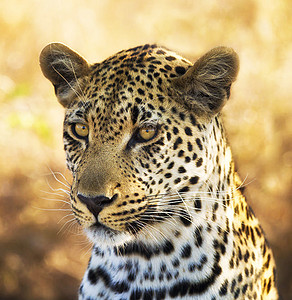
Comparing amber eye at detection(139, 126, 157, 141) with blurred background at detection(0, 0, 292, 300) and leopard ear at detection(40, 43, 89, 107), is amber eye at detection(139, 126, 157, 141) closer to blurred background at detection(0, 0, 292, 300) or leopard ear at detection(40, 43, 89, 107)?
leopard ear at detection(40, 43, 89, 107)

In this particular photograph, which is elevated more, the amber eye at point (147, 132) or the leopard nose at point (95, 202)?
the amber eye at point (147, 132)

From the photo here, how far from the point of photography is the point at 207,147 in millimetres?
3615

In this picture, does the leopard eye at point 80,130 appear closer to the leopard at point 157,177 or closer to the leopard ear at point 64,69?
the leopard at point 157,177

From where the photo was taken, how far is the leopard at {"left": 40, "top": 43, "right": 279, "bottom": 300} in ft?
11.4

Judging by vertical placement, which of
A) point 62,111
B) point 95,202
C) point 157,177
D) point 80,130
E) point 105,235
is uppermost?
point 62,111

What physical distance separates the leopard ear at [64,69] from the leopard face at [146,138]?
268 mm

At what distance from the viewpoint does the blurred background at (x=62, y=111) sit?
850 cm

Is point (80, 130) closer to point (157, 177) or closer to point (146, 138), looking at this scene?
point (146, 138)

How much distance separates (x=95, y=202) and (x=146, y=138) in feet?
1.80

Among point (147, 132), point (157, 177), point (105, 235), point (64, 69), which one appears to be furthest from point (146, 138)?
point (64, 69)

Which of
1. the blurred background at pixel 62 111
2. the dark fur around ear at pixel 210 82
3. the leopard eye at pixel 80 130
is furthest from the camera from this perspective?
the blurred background at pixel 62 111

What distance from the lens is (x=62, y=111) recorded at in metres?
9.81

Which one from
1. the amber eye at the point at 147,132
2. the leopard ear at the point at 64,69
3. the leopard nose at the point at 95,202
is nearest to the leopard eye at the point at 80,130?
the leopard ear at the point at 64,69

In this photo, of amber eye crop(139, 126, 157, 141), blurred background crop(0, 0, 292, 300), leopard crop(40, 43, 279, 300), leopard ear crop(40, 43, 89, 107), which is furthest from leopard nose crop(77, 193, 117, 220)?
blurred background crop(0, 0, 292, 300)
